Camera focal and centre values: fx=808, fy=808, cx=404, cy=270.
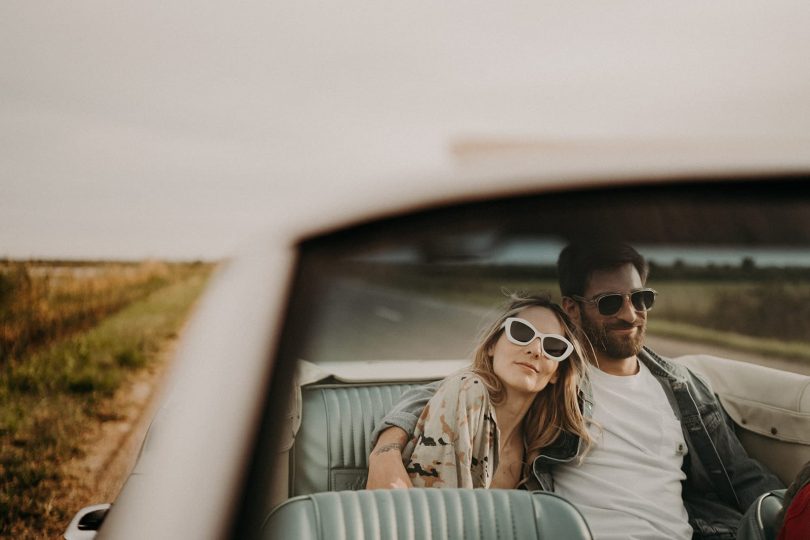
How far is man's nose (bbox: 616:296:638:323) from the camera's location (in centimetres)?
137

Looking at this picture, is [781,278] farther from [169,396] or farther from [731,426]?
[169,396]

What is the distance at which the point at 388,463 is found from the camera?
1276mm

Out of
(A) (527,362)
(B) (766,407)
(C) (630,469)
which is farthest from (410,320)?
(B) (766,407)

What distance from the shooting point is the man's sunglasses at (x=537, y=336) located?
1328mm

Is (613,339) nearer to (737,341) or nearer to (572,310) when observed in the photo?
(572,310)

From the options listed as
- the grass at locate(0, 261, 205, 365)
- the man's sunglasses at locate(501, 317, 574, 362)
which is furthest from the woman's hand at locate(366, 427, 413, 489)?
the grass at locate(0, 261, 205, 365)

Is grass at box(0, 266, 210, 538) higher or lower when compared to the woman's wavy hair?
lower

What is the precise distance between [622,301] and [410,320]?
0.37 meters

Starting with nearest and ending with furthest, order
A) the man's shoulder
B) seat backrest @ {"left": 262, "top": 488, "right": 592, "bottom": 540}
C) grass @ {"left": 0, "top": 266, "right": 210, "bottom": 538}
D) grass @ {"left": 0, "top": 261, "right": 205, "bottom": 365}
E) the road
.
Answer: seat backrest @ {"left": 262, "top": 488, "right": 592, "bottom": 540} < the road < the man's shoulder < grass @ {"left": 0, "top": 266, "right": 210, "bottom": 538} < grass @ {"left": 0, "top": 261, "right": 205, "bottom": 365}

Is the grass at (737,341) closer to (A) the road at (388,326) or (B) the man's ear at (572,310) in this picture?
(A) the road at (388,326)

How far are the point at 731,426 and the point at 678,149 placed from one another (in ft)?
1.77

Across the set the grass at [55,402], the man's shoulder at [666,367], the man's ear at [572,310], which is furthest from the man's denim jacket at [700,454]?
the grass at [55,402]

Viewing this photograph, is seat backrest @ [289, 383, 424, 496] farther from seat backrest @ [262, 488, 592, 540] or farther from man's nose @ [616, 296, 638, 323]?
man's nose @ [616, 296, 638, 323]

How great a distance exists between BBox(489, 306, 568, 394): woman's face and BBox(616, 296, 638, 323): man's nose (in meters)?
0.12
